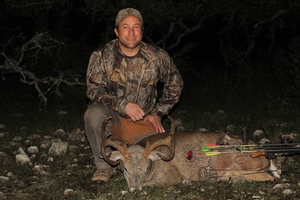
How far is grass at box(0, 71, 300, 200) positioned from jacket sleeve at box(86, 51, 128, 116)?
2.89 ft

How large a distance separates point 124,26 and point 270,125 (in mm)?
3336

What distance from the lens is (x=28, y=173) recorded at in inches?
236

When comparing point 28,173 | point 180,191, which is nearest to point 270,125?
point 180,191

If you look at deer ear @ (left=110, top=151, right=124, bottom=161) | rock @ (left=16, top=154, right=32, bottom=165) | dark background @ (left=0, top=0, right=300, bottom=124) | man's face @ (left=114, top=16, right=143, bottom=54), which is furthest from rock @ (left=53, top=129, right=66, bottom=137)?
deer ear @ (left=110, top=151, right=124, bottom=161)

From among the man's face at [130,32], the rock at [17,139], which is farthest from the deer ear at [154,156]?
the rock at [17,139]

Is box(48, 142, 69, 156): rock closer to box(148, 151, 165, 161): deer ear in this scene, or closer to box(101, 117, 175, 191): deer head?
box(101, 117, 175, 191): deer head

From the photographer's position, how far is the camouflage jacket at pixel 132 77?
604 centimetres

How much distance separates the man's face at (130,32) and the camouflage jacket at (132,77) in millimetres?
218

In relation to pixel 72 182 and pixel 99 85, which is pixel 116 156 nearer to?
pixel 72 182

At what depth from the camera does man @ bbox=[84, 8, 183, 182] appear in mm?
5832

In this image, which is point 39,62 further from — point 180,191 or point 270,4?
point 180,191

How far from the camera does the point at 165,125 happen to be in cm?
845

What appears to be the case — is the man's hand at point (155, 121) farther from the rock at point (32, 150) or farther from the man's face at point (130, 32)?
the rock at point (32, 150)

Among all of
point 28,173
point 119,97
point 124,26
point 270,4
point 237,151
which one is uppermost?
point 270,4
